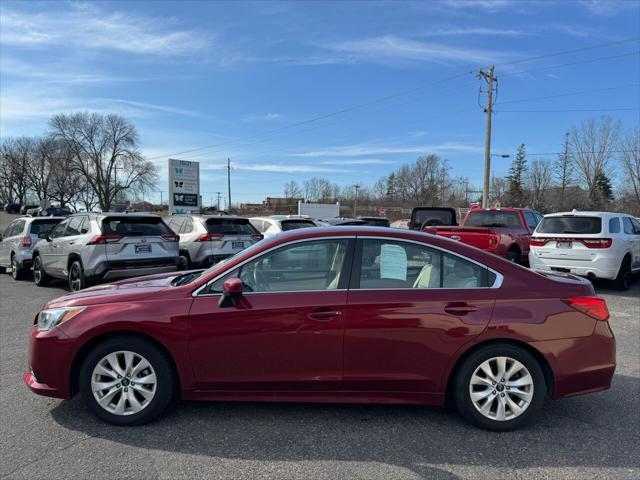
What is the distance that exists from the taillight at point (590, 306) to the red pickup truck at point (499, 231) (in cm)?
652

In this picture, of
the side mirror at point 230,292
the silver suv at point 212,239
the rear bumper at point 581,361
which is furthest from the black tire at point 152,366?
the silver suv at point 212,239

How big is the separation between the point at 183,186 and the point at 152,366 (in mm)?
22641

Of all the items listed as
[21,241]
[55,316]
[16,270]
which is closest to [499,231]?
[55,316]

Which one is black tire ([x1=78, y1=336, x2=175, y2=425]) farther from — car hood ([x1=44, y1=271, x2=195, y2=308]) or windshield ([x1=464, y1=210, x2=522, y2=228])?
windshield ([x1=464, y1=210, x2=522, y2=228])

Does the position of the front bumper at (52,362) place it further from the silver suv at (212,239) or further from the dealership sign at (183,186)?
the dealership sign at (183,186)

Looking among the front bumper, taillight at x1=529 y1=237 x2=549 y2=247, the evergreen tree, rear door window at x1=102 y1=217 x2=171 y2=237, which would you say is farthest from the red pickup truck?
the evergreen tree

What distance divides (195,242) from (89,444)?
755 centimetres

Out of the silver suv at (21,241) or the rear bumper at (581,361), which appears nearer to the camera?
the rear bumper at (581,361)

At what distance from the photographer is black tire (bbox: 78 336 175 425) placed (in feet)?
11.2

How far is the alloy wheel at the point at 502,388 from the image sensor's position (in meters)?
3.41

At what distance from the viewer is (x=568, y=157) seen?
57812mm

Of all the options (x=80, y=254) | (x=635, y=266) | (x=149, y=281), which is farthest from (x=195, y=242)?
(x=635, y=266)

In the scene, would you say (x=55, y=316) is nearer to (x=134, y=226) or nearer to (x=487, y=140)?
(x=134, y=226)

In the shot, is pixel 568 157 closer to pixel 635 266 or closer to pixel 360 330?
pixel 635 266
